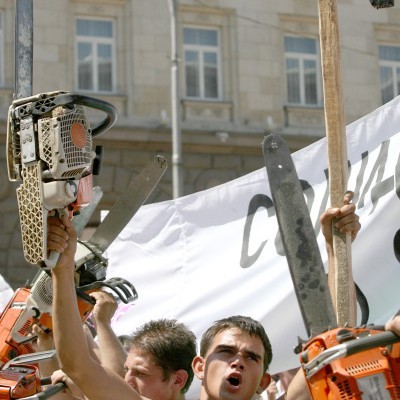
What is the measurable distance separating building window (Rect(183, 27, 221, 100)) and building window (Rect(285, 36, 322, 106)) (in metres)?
1.13

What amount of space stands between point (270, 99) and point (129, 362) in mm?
14327

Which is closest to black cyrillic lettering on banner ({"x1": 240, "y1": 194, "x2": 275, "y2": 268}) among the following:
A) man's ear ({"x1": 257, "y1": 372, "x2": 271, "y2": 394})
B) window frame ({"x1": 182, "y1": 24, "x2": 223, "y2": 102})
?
man's ear ({"x1": 257, "y1": 372, "x2": 271, "y2": 394})

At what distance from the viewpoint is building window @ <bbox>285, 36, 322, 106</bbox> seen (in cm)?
1831

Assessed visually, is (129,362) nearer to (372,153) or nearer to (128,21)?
(372,153)

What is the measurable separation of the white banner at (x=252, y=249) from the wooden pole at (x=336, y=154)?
1706 millimetres

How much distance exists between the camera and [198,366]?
3.66 metres

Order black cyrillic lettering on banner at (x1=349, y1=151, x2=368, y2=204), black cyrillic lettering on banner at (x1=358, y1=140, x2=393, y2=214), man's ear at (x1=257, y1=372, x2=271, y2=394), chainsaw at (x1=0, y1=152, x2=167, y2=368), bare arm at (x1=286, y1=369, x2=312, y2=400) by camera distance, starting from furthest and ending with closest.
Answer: black cyrillic lettering on banner at (x1=349, y1=151, x2=368, y2=204), black cyrillic lettering on banner at (x1=358, y1=140, x2=393, y2=214), chainsaw at (x1=0, y1=152, x2=167, y2=368), man's ear at (x1=257, y1=372, x2=271, y2=394), bare arm at (x1=286, y1=369, x2=312, y2=400)

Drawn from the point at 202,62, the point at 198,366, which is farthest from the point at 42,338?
the point at 202,62

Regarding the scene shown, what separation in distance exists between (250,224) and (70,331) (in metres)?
3.13

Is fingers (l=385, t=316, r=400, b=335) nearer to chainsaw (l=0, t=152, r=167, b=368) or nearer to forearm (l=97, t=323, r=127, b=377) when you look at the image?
chainsaw (l=0, t=152, r=167, b=368)

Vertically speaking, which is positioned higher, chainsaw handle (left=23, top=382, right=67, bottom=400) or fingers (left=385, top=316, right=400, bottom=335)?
fingers (left=385, top=316, right=400, bottom=335)

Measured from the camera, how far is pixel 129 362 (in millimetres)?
3809

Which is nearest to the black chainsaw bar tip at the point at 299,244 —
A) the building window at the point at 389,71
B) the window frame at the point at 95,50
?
the window frame at the point at 95,50

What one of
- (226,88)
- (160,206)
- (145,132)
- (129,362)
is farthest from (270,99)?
(129,362)
